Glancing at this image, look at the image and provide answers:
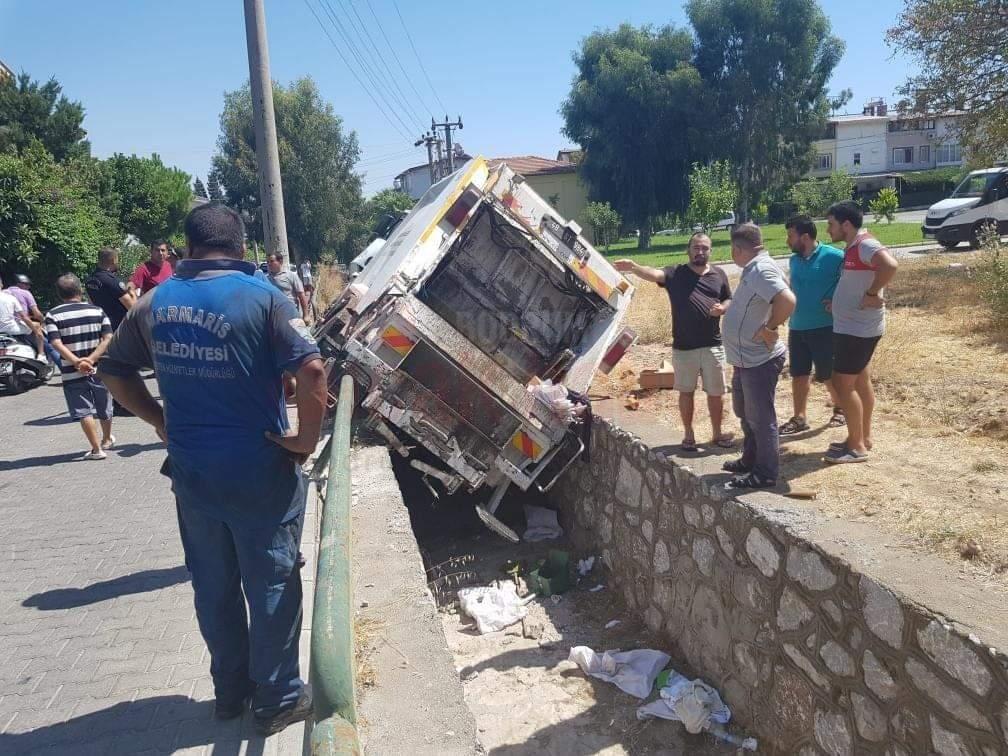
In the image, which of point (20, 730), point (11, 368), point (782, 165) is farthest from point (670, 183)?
point (20, 730)

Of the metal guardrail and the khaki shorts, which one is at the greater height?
the metal guardrail

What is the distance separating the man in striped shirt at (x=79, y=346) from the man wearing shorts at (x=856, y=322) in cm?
595

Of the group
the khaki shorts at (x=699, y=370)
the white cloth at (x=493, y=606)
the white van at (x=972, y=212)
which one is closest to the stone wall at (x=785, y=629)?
the khaki shorts at (x=699, y=370)

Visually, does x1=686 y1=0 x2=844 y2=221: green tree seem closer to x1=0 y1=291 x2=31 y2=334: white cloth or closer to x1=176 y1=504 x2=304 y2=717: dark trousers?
x1=0 y1=291 x2=31 y2=334: white cloth

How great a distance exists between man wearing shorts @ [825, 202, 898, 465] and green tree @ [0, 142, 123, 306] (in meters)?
14.3

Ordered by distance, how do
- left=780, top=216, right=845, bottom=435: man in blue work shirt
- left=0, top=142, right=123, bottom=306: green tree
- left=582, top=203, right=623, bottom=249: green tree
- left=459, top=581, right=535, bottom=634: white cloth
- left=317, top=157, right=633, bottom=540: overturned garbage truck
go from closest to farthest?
left=780, top=216, right=845, bottom=435: man in blue work shirt, left=459, top=581, right=535, bottom=634: white cloth, left=317, top=157, right=633, bottom=540: overturned garbage truck, left=0, top=142, right=123, bottom=306: green tree, left=582, top=203, right=623, bottom=249: green tree

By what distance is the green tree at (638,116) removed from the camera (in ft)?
121

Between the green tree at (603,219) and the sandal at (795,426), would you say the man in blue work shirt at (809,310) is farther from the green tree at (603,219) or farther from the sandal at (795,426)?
the green tree at (603,219)

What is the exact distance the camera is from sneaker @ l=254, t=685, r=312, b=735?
2.85 m

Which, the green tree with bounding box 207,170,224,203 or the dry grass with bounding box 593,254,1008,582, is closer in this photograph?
the dry grass with bounding box 593,254,1008,582

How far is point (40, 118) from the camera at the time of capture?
25.5m

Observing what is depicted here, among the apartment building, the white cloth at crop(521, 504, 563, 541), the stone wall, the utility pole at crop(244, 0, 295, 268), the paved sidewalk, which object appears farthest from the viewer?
the apartment building

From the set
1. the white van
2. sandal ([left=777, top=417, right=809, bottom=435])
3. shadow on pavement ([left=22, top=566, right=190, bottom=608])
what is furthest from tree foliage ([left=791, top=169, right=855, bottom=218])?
shadow on pavement ([left=22, top=566, right=190, bottom=608])

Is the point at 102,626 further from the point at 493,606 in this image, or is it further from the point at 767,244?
the point at 767,244
